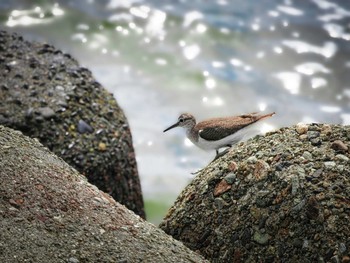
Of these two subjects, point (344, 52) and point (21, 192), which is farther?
point (344, 52)

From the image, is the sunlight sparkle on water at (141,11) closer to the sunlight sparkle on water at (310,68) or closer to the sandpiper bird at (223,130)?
the sunlight sparkle on water at (310,68)

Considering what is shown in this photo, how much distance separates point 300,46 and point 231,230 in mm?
8119

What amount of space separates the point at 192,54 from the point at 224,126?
5.95 m

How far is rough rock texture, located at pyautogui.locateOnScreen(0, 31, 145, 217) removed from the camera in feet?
27.4

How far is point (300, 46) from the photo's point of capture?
1348 cm

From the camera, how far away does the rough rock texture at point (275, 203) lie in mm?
5609

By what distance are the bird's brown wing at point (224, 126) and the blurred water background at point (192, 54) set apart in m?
3.09

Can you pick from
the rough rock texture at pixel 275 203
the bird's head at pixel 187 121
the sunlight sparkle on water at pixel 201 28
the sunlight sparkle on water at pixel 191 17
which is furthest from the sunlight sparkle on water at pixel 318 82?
the rough rock texture at pixel 275 203

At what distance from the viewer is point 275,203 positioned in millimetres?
5832

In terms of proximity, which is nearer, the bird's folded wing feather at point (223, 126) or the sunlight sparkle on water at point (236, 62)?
the bird's folded wing feather at point (223, 126)

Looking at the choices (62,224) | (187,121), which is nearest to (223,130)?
(187,121)

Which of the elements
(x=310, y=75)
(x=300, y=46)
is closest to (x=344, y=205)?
(x=310, y=75)

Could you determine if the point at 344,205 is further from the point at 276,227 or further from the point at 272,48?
the point at 272,48

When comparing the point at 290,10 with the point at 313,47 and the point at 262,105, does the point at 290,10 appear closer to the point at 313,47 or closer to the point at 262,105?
the point at 313,47
